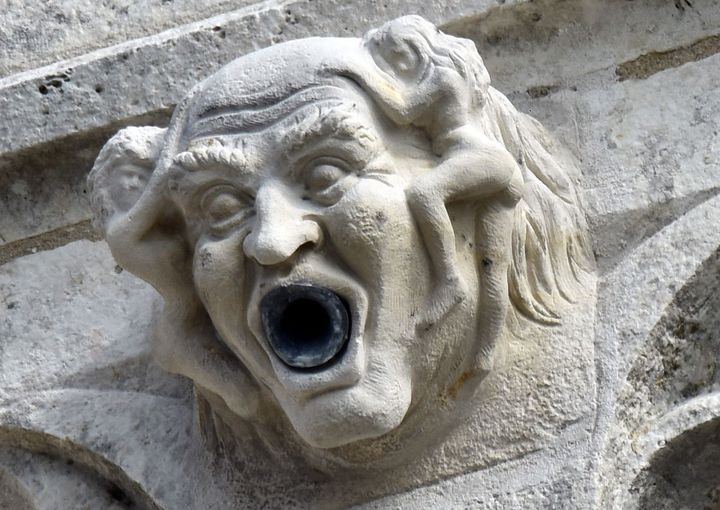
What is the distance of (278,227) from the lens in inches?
75.3

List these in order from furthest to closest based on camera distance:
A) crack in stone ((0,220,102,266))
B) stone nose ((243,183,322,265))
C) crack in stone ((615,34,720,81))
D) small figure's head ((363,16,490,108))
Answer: crack in stone ((0,220,102,266)), crack in stone ((615,34,720,81)), small figure's head ((363,16,490,108)), stone nose ((243,183,322,265))

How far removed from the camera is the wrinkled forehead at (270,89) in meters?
1.99

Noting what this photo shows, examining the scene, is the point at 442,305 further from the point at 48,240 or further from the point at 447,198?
the point at 48,240

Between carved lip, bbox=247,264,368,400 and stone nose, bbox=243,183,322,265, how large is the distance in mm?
33

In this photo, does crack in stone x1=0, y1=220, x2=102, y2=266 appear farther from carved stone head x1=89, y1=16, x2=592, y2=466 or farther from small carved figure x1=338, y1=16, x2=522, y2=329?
small carved figure x1=338, y1=16, x2=522, y2=329

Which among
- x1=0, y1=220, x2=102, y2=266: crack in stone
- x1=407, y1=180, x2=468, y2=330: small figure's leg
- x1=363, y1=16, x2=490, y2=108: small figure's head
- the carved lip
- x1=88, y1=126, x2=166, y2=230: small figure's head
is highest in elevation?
x1=0, y1=220, x2=102, y2=266: crack in stone

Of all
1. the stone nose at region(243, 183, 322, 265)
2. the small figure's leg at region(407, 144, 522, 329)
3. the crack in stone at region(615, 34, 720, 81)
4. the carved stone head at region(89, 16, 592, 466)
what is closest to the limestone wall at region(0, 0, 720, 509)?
the crack in stone at region(615, 34, 720, 81)

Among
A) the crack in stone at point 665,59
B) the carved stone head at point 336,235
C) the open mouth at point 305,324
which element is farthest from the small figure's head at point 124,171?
the crack in stone at point 665,59

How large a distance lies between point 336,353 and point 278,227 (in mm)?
154

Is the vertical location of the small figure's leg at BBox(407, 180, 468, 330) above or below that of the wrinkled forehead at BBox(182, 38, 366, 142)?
below

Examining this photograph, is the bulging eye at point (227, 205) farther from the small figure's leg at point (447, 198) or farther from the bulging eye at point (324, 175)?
the small figure's leg at point (447, 198)

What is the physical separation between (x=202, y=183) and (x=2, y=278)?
599mm

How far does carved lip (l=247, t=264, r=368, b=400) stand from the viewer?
1.92 meters

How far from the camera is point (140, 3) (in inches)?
104
